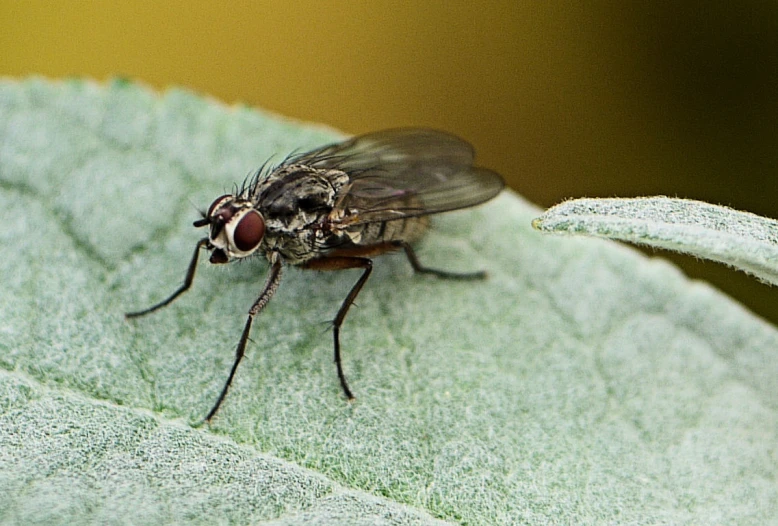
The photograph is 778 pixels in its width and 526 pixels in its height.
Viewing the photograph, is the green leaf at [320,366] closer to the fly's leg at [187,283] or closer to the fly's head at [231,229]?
the fly's leg at [187,283]

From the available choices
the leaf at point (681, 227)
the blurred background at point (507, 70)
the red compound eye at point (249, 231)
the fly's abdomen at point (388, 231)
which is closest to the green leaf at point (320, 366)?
the fly's abdomen at point (388, 231)

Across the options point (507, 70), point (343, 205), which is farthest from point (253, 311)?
point (507, 70)

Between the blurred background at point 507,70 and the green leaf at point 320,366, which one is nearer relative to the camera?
the green leaf at point 320,366

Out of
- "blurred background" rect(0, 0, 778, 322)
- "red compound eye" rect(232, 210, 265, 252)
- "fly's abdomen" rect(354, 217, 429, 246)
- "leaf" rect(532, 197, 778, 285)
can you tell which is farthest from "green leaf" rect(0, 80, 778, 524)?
"blurred background" rect(0, 0, 778, 322)

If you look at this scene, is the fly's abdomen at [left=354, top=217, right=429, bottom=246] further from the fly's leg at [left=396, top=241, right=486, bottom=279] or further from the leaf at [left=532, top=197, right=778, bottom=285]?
the leaf at [left=532, top=197, right=778, bottom=285]

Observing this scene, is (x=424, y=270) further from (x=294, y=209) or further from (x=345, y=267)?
(x=294, y=209)

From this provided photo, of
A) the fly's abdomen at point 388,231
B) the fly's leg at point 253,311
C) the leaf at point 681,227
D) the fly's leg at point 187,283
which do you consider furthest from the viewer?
the fly's abdomen at point 388,231

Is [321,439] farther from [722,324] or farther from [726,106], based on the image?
[726,106]
